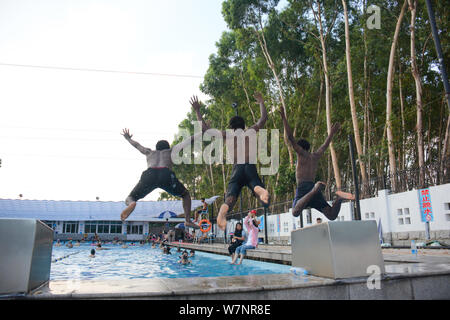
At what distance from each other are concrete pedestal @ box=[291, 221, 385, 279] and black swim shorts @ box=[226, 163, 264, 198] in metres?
1.32

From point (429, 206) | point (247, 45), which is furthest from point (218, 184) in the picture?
point (429, 206)

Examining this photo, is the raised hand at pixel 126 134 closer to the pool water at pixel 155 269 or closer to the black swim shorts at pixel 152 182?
the black swim shorts at pixel 152 182

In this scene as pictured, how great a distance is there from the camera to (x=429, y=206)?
13.9m

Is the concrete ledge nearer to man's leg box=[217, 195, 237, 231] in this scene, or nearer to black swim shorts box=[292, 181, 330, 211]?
man's leg box=[217, 195, 237, 231]

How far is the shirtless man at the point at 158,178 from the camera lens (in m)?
5.98

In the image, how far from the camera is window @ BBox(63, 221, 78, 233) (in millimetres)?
49125

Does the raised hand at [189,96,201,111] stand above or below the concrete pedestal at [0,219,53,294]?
above

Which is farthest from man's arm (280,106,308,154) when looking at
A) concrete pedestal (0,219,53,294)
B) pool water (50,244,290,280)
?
pool water (50,244,290,280)

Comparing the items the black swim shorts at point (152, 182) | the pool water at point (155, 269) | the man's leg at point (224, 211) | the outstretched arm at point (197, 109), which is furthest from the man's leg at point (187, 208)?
the pool water at point (155, 269)

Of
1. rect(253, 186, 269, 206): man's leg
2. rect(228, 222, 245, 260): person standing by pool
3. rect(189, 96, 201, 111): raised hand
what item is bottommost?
rect(228, 222, 245, 260): person standing by pool

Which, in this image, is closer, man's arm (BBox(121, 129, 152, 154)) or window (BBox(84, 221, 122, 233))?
man's arm (BBox(121, 129, 152, 154))

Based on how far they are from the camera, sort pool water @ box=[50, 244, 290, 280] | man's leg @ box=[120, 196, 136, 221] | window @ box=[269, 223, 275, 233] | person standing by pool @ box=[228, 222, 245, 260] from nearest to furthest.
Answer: man's leg @ box=[120, 196, 136, 221] < pool water @ box=[50, 244, 290, 280] < person standing by pool @ box=[228, 222, 245, 260] < window @ box=[269, 223, 275, 233]

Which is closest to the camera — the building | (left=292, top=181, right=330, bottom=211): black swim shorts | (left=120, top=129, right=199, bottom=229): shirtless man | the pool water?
(left=120, top=129, right=199, bottom=229): shirtless man

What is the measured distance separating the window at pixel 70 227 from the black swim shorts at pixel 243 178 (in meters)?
49.6
